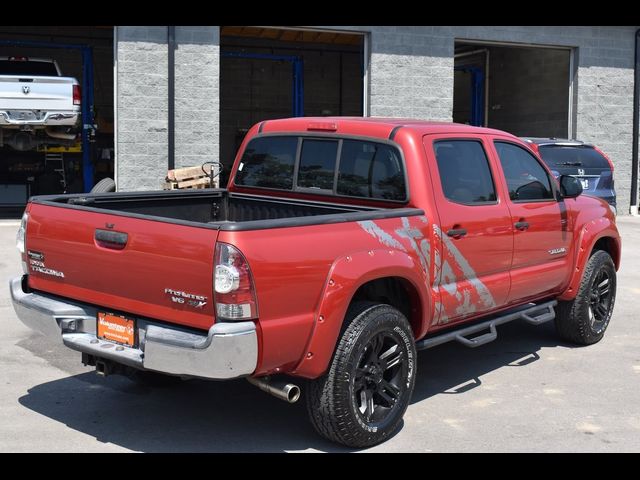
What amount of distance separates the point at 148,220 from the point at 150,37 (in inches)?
408

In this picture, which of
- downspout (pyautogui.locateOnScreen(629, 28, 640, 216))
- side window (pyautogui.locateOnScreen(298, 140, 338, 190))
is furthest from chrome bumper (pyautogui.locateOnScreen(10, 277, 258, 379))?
downspout (pyautogui.locateOnScreen(629, 28, 640, 216))

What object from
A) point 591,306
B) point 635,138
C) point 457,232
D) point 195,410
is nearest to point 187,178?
point 591,306

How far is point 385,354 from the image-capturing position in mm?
4961

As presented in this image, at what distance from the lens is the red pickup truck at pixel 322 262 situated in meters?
4.26

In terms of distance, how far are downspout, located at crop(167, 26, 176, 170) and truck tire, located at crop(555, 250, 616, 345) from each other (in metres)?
8.67

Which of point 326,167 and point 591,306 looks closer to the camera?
point 326,167

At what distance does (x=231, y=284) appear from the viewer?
13.6ft

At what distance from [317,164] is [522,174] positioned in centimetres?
166

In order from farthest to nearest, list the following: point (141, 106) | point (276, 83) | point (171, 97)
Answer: point (276, 83)
point (171, 97)
point (141, 106)

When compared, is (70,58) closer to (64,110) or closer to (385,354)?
(64,110)

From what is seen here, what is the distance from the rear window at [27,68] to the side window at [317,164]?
11688 mm

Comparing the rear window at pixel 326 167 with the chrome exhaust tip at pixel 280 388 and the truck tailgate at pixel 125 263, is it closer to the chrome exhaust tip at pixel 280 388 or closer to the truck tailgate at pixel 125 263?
the chrome exhaust tip at pixel 280 388

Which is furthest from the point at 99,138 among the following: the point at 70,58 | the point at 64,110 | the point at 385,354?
the point at 385,354

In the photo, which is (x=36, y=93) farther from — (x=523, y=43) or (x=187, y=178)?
(x=523, y=43)
